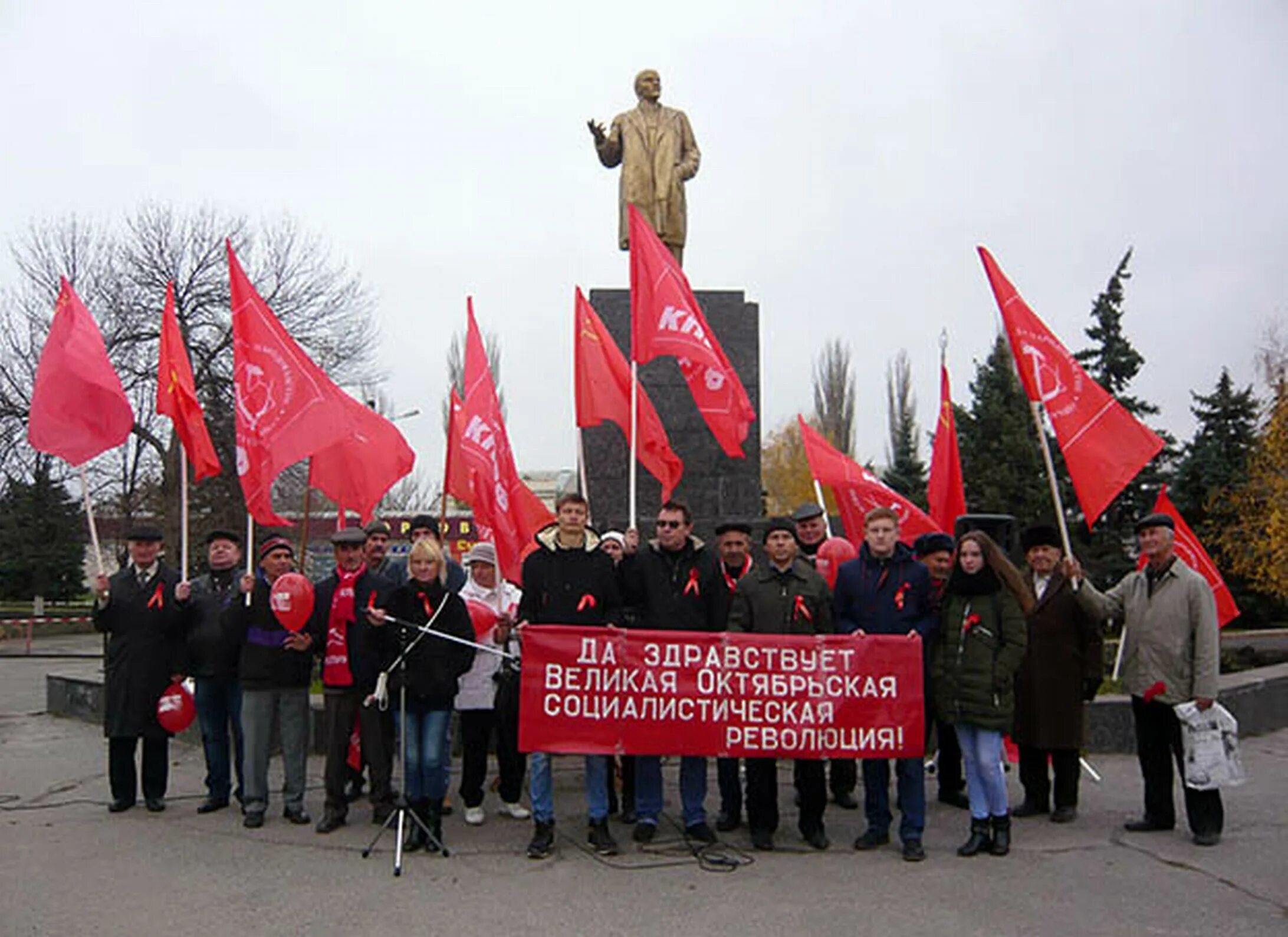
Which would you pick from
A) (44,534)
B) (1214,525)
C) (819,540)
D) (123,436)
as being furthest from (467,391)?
(44,534)

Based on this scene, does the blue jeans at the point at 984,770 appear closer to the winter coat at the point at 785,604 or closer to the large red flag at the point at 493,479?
the winter coat at the point at 785,604

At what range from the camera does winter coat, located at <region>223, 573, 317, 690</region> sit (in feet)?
22.2

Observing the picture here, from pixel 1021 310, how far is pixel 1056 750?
10.1 feet

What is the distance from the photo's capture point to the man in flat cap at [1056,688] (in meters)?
6.83

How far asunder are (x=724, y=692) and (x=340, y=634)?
2.45 m

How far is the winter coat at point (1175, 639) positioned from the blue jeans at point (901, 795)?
1.61 meters

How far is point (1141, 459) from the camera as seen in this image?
23.7ft

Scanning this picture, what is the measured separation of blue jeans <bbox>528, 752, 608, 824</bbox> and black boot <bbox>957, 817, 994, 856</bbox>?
2.03 m

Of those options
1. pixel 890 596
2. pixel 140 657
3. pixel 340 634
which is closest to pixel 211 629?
pixel 140 657

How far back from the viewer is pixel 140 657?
285 inches

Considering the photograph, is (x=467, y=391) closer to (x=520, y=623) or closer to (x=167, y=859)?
(x=520, y=623)

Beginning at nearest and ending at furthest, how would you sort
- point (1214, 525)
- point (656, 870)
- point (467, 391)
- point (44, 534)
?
point (656, 870), point (467, 391), point (1214, 525), point (44, 534)

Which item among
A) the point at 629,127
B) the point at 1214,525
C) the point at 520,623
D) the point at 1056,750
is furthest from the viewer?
the point at 1214,525

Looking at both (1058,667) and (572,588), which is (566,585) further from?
(1058,667)
